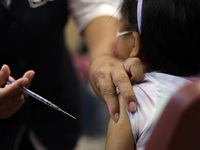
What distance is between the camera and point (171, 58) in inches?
29.6

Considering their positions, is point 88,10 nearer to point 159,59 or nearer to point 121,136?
point 159,59

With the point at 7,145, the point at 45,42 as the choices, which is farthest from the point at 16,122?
the point at 45,42

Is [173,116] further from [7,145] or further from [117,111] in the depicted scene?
[7,145]

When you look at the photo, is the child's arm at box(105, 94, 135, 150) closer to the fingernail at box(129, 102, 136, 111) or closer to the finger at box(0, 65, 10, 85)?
the fingernail at box(129, 102, 136, 111)

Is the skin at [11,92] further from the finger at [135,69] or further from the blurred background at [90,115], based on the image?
the blurred background at [90,115]

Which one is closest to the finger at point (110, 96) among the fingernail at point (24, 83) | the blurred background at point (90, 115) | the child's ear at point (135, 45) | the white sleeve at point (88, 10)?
the child's ear at point (135, 45)

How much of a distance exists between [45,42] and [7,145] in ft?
1.39

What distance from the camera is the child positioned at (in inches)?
27.6

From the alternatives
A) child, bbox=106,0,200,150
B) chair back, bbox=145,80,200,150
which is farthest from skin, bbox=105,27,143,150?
chair back, bbox=145,80,200,150

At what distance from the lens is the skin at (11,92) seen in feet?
2.48

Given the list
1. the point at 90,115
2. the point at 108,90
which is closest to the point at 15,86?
the point at 108,90

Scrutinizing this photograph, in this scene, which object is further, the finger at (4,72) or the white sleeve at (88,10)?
the white sleeve at (88,10)

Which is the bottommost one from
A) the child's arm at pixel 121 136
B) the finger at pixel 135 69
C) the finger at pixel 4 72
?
the child's arm at pixel 121 136

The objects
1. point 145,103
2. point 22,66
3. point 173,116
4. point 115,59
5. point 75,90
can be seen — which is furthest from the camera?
point 75,90
